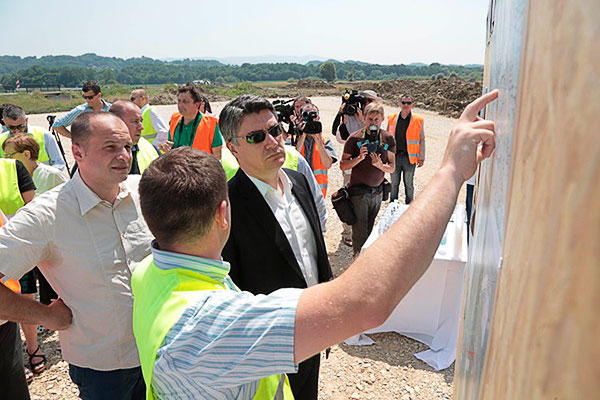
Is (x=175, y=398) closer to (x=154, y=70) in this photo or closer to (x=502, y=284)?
(x=502, y=284)

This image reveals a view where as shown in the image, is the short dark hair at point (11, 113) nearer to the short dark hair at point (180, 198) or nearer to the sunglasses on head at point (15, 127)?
the sunglasses on head at point (15, 127)

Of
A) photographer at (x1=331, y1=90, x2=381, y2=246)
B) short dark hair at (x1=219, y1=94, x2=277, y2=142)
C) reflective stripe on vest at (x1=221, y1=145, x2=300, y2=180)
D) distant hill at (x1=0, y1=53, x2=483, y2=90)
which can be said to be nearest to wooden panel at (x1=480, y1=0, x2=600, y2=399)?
short dark hair at (x1=219, y1=94, x2=277, y2=142)

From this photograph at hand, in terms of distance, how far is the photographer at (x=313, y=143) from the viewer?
445 cm

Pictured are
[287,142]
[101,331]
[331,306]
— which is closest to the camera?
[331,306]

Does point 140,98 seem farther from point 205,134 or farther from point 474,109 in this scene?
point 474,109

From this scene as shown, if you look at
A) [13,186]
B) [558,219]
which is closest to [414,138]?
[13,186]

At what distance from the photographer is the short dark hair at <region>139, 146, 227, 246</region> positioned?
119 centimetres

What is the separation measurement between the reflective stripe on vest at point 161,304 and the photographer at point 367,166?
3402mm

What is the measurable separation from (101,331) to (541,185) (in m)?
2.08

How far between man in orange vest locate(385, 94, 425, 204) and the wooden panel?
6086 millimetres

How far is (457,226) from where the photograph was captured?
3.87 metres

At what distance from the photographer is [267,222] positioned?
2.07m

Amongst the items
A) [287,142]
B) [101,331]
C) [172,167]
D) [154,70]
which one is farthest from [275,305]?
[154,70]

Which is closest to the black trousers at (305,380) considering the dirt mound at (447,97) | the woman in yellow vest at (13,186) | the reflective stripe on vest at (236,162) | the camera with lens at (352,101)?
the reflective stripe on vest at (236,162)
